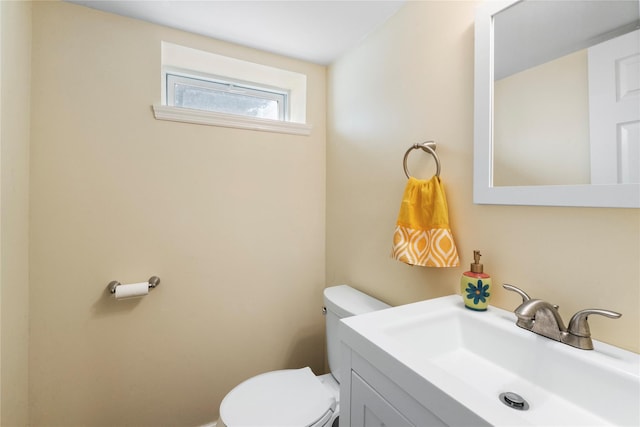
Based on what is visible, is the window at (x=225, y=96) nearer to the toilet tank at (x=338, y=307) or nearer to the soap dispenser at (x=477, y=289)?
the toilet tank at (x=338, y=307)

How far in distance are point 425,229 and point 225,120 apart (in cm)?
114

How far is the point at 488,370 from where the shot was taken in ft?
2.39

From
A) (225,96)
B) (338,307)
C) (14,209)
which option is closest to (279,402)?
(338,307)

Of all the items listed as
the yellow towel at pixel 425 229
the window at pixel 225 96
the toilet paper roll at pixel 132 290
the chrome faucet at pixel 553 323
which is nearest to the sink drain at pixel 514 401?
the chrome faucet at pixel 553 323

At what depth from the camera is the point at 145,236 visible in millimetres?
1371

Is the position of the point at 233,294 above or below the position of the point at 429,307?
below

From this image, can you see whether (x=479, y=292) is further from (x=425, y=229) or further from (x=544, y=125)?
(x=544, y=125)

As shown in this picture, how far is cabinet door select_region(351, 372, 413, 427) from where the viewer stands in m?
0.59

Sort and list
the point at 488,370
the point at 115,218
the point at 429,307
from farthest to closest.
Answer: the point at 115,218 → the point at 429,307 → the point at 488,370

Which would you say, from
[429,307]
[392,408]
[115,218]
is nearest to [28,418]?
[115,218]

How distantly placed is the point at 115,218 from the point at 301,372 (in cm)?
113

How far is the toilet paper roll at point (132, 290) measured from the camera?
1.26m

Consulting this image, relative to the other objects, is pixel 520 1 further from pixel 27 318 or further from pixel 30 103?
pixel 27 318

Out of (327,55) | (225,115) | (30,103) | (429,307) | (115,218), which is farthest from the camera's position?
(327,55)
